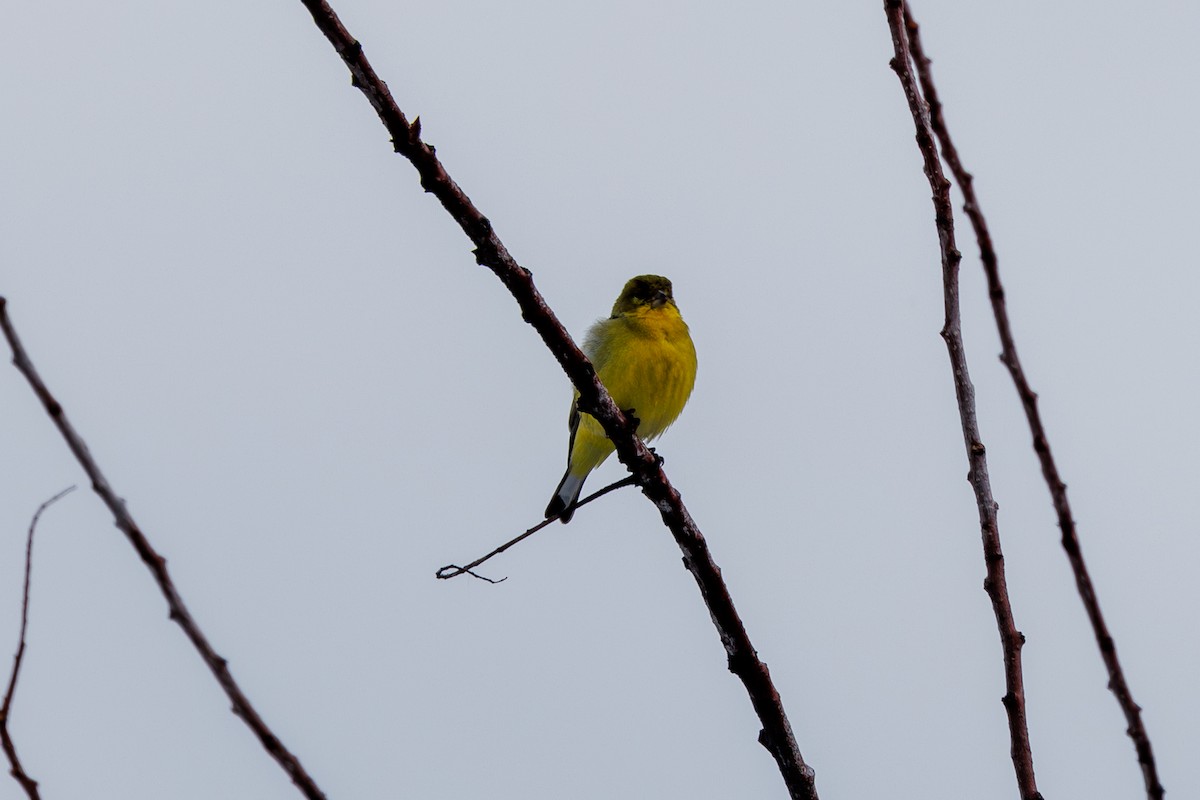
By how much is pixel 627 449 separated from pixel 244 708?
2.42m

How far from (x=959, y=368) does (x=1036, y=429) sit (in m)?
0.21

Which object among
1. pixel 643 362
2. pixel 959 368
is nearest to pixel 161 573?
pixel 959 368

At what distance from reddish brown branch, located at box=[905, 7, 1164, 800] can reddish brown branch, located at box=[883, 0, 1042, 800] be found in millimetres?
96

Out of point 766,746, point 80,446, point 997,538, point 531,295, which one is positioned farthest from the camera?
point 766,746

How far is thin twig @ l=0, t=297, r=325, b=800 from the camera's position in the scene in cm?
181

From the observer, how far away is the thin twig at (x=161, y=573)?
1810mm

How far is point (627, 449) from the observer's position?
13.8 feet

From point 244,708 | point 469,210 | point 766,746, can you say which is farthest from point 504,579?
point 244,708

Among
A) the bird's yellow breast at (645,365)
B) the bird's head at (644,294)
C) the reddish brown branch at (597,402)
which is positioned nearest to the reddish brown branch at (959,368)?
the reddish brown branch at (597,402)

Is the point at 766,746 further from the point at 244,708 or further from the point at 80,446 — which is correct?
the point at 80,446

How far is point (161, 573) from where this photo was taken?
73.8 inches

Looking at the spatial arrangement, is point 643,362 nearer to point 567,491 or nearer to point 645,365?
point 645,365

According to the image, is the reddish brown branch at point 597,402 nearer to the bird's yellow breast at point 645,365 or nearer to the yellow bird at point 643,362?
the yellow bird at point 643,362

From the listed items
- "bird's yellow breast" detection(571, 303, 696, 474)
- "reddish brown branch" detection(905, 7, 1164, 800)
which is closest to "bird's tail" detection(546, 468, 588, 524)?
"bird's yellow breast" detection(571, 303, 696, 474)
